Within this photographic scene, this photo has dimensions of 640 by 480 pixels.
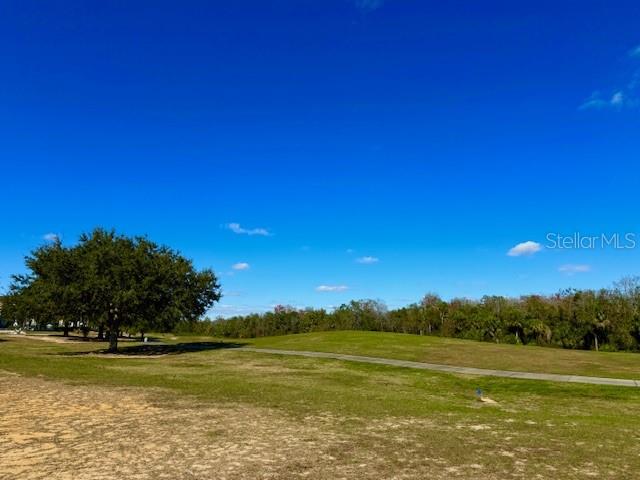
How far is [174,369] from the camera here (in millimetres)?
24000

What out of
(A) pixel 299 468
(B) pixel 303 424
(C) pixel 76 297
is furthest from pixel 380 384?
(C) pixel 76 297

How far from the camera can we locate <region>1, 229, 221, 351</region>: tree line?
31578mm

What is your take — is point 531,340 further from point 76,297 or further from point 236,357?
point 76,297

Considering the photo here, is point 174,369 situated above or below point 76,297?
below

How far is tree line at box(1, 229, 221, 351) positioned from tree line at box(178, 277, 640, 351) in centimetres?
3363

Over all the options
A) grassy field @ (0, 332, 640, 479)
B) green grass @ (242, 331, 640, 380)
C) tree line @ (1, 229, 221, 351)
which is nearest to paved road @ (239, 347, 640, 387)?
green grass @ (242, 331, 640, 380)

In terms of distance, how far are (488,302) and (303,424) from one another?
183ft

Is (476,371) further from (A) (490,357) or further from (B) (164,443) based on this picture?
(B) (164,443)

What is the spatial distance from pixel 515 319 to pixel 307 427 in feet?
158

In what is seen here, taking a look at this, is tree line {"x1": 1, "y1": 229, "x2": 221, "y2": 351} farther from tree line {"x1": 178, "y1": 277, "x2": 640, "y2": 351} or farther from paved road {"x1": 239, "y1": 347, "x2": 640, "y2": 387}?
tree line {"x1": 178, "y1": 277, "x2": 640, "y2": 351}

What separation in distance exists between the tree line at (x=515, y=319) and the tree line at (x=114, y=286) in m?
33.6

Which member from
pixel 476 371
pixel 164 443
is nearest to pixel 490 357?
pixel 476 371

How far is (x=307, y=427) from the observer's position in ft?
36.9

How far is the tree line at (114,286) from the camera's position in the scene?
31578 millimetres
